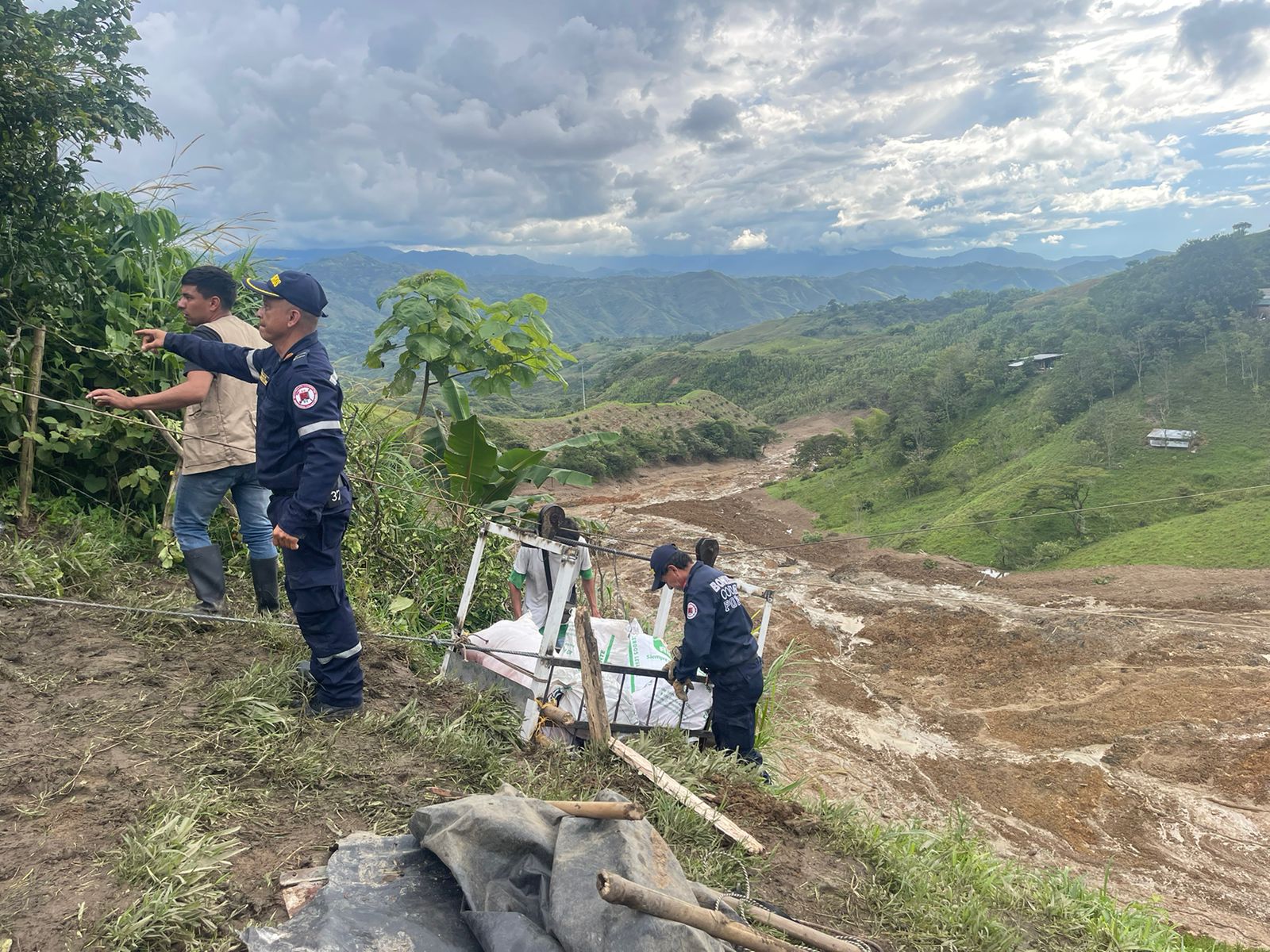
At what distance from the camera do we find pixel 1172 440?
1064 inches

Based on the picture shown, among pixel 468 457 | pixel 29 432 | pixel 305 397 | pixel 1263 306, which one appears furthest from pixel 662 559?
pixel 1263 306

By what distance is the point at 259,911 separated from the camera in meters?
2.21

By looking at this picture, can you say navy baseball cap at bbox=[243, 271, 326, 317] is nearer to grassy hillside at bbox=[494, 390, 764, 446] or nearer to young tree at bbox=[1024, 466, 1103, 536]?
young tree at bbox=[1024, 466, 1103, 536]

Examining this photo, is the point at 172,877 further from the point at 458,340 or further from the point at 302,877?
the point at 458,340

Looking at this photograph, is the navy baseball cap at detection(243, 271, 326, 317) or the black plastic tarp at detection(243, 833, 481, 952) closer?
the black plastic tarp at detection(243, 833, 481, 952)

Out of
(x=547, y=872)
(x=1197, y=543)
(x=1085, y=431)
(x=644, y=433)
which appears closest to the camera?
(x=547, y=872)

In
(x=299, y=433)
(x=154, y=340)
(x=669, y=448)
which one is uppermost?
(x=154, y=340)

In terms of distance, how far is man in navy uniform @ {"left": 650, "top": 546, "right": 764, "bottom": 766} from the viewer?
4.68 metres

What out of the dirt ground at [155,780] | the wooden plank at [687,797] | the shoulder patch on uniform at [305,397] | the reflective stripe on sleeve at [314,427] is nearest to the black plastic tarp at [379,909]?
the dirt ground at [155,780]

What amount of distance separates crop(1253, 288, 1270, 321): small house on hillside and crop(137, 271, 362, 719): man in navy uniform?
155 ft

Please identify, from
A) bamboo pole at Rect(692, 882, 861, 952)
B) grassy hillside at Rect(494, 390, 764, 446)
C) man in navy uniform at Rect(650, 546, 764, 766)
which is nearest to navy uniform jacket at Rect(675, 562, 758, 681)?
man in navy uniform at Rect(650, 546, 764, 766)

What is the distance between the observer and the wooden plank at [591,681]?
3650 mm

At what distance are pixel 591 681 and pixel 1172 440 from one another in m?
30.5

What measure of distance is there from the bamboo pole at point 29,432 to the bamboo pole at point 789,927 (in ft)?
15.5
